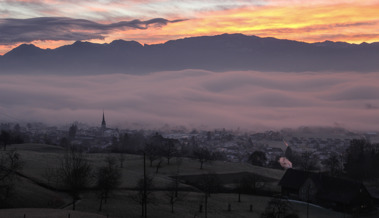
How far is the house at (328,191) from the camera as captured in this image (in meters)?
60.2

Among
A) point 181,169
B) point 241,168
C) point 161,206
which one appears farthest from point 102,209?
point 241,168

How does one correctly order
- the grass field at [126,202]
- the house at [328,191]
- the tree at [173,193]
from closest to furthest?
the grass field at [126,202] < the tree at [173,193] < the house at [328,191]

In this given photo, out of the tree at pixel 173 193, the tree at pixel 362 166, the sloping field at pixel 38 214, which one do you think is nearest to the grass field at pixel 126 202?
the sloping field at pixel 38 214

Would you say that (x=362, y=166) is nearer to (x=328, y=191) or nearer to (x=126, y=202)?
(x=328, y=191)

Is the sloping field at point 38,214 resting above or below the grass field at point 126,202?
above

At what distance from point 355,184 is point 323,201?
5838 millimetres

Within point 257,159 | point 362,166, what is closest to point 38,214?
point 362,166

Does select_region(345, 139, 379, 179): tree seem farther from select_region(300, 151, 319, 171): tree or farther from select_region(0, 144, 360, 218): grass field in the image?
select_region(0, 144, 360, 218): grass field

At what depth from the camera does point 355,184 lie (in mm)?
62469

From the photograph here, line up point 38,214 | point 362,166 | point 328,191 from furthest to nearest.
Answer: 1. point 362,166
2. point 328,191
3. point 38,214

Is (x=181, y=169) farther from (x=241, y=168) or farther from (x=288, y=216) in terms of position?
(x=288, y=216)

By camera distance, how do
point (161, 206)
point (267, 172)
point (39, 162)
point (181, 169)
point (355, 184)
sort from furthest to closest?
1. point (267, 172)
2. point (181, 169)
3. point (39, 162)
4. point (355, 184)
5. point (161, 206)

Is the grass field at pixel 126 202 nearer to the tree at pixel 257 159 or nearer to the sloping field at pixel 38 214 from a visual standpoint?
the sloping field at pixel 38 214

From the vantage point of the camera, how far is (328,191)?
63094mm
